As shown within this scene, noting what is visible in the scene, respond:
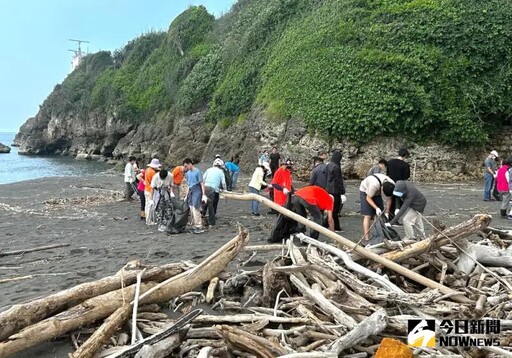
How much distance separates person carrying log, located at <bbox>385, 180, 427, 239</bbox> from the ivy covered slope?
49.4 ft

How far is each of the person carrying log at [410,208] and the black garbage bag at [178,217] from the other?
5211 millimetres

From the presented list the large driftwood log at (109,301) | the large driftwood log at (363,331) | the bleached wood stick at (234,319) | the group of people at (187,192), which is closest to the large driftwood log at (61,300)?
the large driftwood log at (109,301)

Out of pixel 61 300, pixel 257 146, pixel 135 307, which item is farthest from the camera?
pixel 257 146

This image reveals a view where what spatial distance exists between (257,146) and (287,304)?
22.2 meters

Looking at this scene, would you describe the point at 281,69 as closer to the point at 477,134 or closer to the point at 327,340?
the point at 477,134

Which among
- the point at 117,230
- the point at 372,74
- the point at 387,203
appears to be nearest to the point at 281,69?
the point at 372,74

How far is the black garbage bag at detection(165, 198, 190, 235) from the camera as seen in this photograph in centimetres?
1109

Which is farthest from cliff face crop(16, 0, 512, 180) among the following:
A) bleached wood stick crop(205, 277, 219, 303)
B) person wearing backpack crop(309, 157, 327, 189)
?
bleached wood stick crop(205, 277, 219, 303)

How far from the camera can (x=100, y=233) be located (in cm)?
1171

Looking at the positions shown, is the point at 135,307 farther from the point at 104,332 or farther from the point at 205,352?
the point at 205,352

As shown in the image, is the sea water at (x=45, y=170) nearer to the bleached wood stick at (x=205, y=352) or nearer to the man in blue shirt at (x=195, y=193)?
the man in blue shirt at (x=195, y=193)

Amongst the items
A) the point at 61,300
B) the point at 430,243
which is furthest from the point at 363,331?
the point at 61,300

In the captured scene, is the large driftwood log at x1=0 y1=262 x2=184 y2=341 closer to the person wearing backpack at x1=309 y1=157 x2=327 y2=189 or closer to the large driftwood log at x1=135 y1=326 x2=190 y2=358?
the large driftwood log at x1=135 y1=326 x2=190 y2=358

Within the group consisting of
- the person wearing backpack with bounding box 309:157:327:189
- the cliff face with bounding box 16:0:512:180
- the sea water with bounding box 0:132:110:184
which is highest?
the cliff face with bounding box 16:0:512:180
